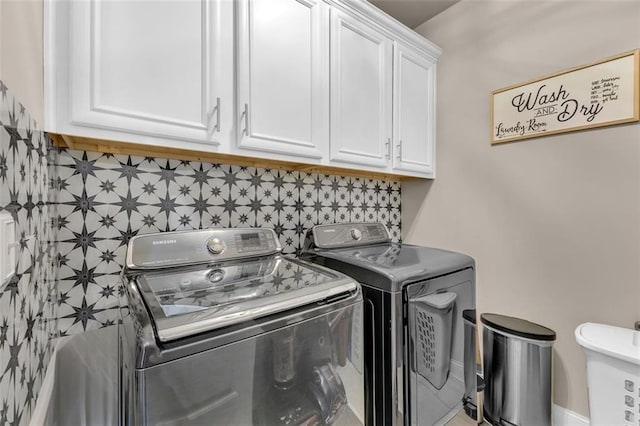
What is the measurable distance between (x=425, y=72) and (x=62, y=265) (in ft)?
7.56

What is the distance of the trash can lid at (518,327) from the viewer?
1.51m

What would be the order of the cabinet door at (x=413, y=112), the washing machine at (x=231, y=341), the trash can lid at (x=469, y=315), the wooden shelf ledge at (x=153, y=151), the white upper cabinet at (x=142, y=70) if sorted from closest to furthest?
the washing machine at (x=231, y=341)
the white upper cabinet at (x=142, y=70)
the wooden shelf ledge at (x=153, y=151)
the trash can lid at (x=469, y=315)
the cabinet door at (x=413, y=112)

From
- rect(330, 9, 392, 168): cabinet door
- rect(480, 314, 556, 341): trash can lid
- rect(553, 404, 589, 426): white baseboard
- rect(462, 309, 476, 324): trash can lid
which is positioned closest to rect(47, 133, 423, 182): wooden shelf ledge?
rect(330, 9, 392, 168): cabinet door

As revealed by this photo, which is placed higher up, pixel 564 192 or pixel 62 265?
pixel 564 192

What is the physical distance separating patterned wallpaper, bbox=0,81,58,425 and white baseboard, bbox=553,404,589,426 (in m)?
2.27

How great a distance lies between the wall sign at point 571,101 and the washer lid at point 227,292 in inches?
59.9

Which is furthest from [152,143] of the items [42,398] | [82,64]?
[42,398]

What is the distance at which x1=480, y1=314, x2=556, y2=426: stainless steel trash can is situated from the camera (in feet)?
4.93

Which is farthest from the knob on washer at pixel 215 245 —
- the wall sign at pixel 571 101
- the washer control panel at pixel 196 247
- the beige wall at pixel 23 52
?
the wall sign at pixel 571 101

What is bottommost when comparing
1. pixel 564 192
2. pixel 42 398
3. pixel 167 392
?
pixel 42 398

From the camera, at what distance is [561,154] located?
1.60 metres

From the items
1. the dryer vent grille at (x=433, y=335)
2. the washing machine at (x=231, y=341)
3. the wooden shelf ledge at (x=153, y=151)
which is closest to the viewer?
the washing machine at (x=231, y=341)

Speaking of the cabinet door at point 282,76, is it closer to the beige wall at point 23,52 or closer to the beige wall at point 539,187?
the beige wall at point 23,52

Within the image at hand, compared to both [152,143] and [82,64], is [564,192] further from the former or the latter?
[82,64]
